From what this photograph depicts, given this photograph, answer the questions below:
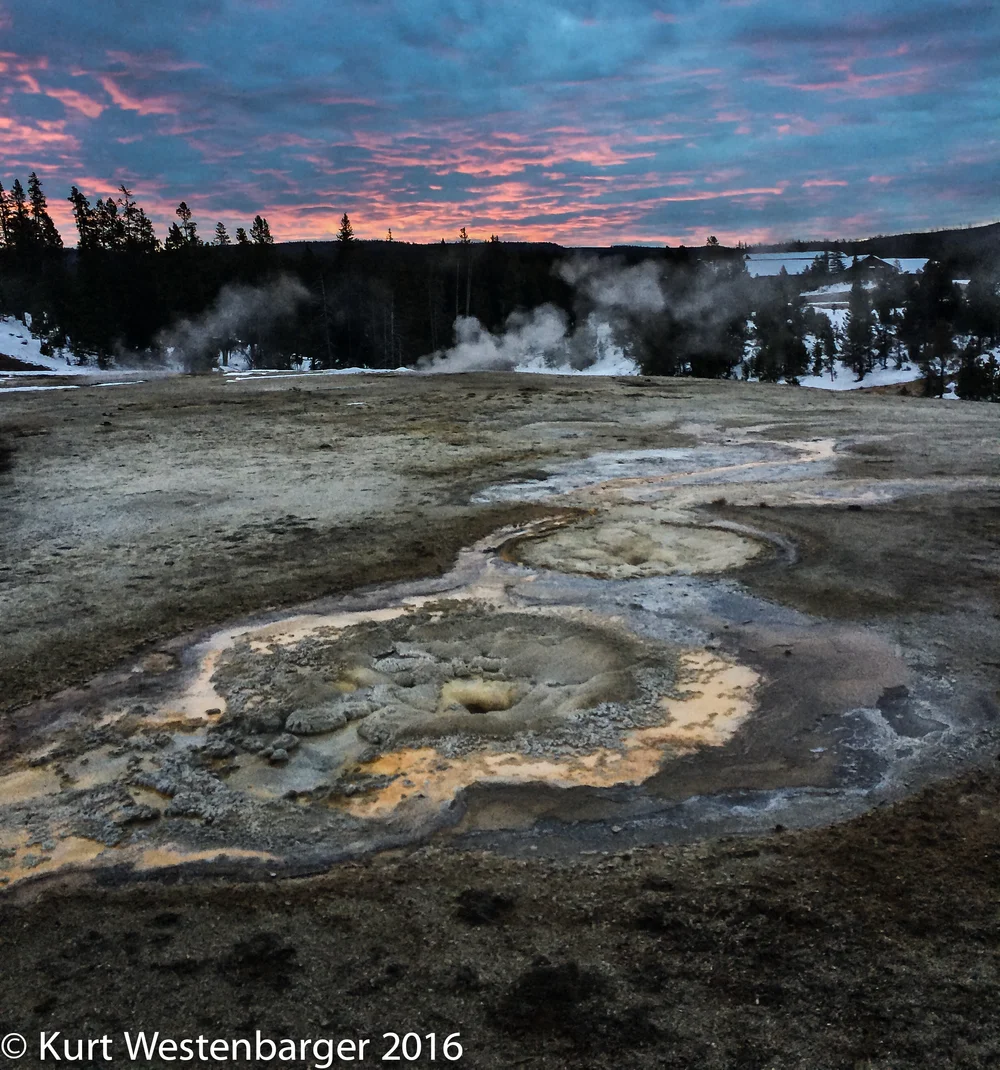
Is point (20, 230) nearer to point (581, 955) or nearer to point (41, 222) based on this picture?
point (41, 222)

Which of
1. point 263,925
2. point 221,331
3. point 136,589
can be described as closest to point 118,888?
point 263,925

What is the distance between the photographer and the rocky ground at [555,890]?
2818mm

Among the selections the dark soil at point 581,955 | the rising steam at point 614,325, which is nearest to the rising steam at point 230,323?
the rising steam at point 614,325

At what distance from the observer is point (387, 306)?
42031 millimetres

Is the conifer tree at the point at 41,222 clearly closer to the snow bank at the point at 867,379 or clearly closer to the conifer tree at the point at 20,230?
the conifer tree at the point at 20,230

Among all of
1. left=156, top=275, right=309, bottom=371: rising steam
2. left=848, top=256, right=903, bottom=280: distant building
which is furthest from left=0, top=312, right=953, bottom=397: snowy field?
left=848, top=256, right=903, bottom=280: distant building

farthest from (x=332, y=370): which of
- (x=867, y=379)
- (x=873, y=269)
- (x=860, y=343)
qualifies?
(x=873, y=269)

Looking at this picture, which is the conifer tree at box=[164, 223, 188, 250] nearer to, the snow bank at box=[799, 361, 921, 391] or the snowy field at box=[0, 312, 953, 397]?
the snowy field at box=[0, 312, 953, 397]

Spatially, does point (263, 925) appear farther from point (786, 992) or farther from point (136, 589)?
point (136, 589)

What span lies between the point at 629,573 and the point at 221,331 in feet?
123

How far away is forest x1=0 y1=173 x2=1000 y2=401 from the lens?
128ft

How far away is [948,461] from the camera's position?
38.0 feet

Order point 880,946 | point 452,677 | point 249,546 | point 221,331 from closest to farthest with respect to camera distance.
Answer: point 880,946 < point 452,677 < point 249,546 < point 221,331

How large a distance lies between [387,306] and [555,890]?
4091 centimetres
